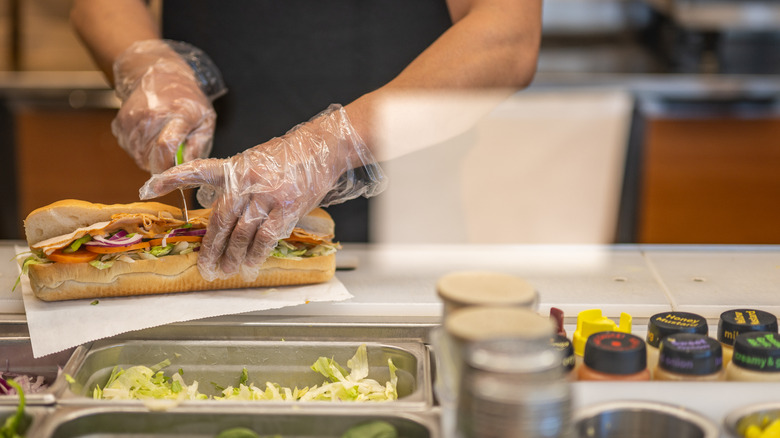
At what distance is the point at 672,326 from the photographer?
3.80ft

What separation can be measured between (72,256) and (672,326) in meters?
1.02

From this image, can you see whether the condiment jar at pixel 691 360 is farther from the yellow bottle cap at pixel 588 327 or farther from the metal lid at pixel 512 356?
the metal lid at pixel 512 356

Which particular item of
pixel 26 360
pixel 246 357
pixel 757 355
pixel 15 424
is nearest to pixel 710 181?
pixel 757 355

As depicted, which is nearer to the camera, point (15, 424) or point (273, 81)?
point (15, 424)

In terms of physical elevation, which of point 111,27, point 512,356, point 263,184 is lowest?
point 512,356

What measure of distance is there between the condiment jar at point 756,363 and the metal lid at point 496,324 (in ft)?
1.37

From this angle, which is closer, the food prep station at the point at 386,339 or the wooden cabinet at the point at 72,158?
the food prep station at the point at 386,339

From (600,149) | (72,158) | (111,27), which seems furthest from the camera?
(72,158)

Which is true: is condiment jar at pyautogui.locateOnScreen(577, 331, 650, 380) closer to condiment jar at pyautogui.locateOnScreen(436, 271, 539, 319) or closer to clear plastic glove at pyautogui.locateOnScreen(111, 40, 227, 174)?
condiment jar at pyautogui.locateOnScreen(436, 271, 539, 319)

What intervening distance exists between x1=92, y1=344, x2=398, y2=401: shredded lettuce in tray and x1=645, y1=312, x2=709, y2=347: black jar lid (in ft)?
1.34

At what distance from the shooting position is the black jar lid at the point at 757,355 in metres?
1.06

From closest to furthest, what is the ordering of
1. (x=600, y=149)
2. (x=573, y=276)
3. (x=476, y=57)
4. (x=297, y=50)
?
(x=573, y=276) → (x=476, y=57) → (x=297, y=50) → (x=600, y=149)

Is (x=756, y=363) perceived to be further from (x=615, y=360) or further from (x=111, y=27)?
(x=111, y=27)

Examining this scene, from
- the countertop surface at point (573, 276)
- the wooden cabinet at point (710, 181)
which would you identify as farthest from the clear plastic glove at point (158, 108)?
the wooden cabinet at point (710, 181)
